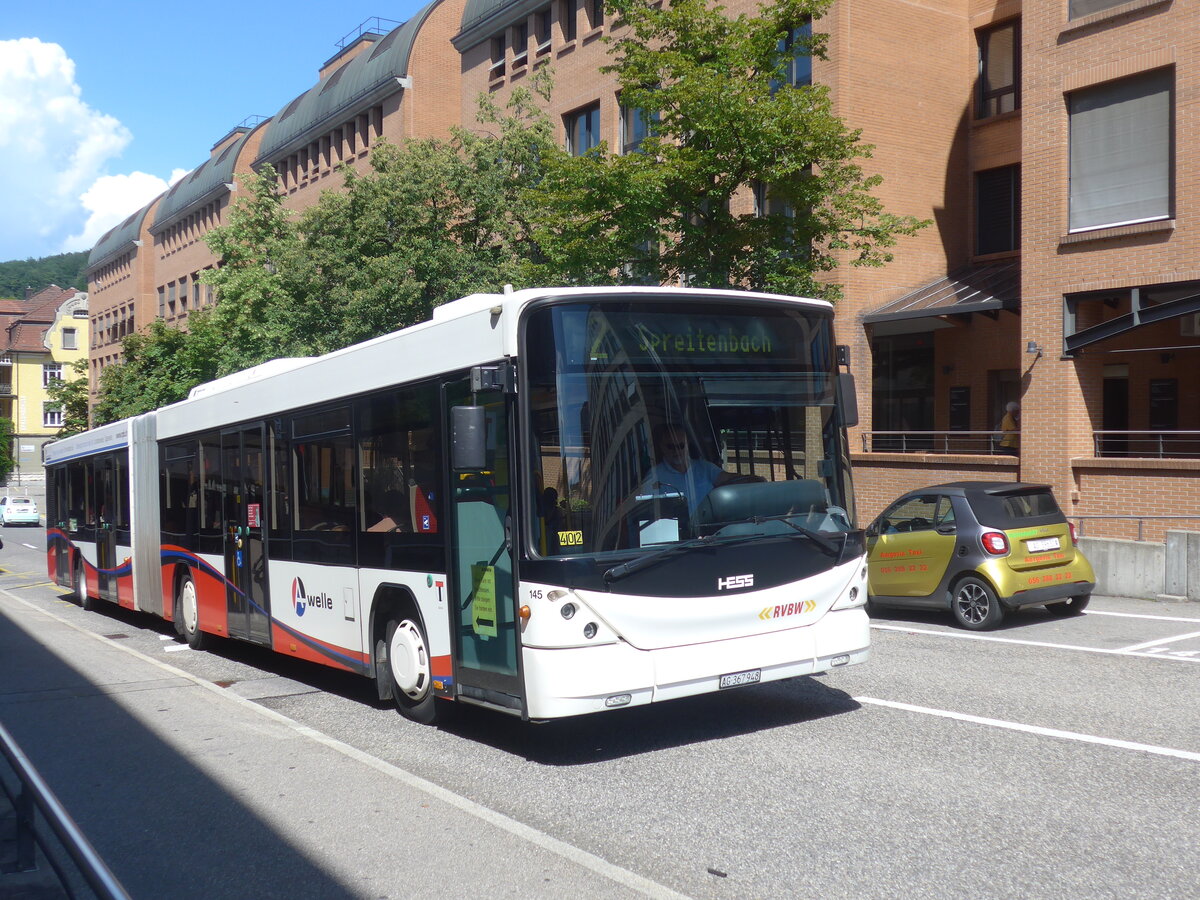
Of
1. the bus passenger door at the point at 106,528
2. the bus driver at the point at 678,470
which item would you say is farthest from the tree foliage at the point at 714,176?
the bus driver at the point at 678,470

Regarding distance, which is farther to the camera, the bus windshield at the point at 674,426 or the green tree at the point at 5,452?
the green tree at the point at 5,452

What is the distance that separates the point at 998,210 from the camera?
2586cm

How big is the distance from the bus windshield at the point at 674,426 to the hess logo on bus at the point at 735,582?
264 mm

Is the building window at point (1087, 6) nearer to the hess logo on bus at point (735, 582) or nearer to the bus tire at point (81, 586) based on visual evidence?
the hess logo on bus at point (735, 582)

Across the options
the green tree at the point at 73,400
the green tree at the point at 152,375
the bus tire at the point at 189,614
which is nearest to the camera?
the bus tire at the point at 189,614

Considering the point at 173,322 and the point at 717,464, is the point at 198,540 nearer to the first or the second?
the point at 717,464

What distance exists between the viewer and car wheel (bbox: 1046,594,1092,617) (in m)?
13.3

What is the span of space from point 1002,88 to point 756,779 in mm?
23148

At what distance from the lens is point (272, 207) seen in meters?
33.0

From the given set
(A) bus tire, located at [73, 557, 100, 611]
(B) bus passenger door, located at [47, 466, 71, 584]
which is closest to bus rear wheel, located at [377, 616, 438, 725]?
(A) bus tire, located at [73, 557, 100, 611]

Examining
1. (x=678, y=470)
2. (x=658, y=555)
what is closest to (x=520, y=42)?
(x=678, y=470)

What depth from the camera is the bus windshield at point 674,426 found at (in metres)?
6.76

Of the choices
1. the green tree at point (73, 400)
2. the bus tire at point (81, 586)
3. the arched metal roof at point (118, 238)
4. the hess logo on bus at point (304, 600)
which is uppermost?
the arched metal roof at point (118, 238)

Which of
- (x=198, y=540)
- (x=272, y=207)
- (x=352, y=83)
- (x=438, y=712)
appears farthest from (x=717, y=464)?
(x=352, y=83)
